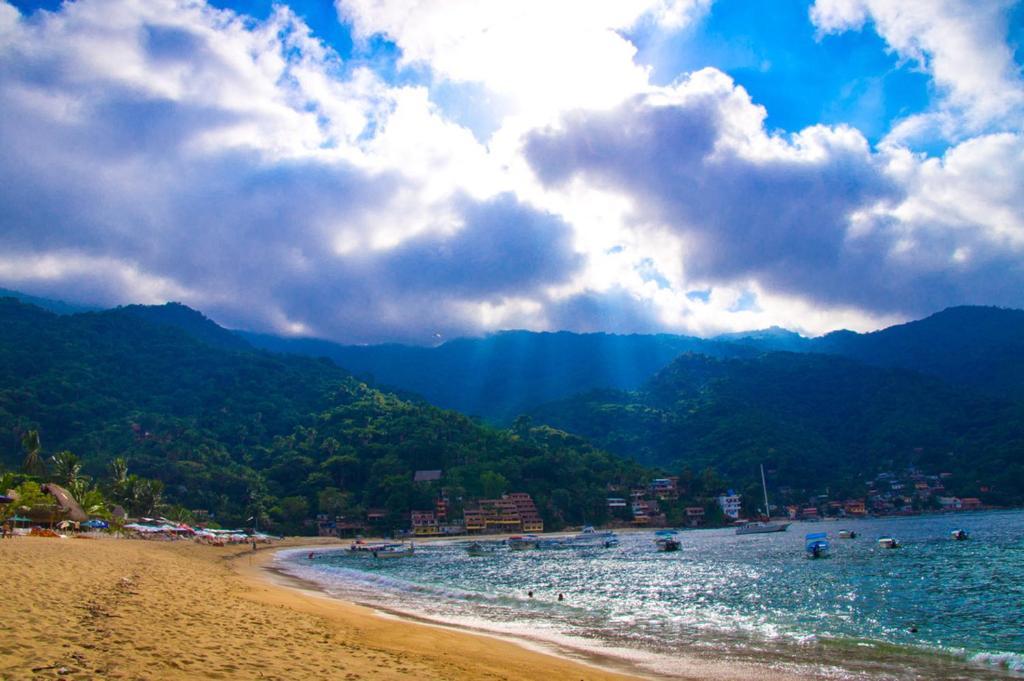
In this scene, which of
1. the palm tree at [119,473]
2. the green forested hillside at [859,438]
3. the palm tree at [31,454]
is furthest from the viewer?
the green forested hillside at [859,438]

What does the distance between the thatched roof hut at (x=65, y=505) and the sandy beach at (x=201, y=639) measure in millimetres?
41309

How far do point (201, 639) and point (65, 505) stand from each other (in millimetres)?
60881

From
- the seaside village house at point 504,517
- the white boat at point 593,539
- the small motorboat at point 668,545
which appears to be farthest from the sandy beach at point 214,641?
the seaside village house at point 504,517

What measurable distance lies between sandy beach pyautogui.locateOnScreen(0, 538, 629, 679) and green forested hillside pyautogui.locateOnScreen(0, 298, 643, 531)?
97.6 meters

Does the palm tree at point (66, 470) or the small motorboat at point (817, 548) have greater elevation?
the palm tree at point (66, 470)

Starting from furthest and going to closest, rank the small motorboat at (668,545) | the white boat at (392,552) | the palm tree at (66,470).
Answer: the palm tree at (66,470) → the white boat at (392,552) → the small motorboat at (668,545)

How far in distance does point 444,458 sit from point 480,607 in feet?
376

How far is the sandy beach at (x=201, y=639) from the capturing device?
10.0m

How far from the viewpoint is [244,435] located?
485 feet

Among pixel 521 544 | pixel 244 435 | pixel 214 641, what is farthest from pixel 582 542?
pixel 214 641

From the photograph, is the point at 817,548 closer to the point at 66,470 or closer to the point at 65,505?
the point at 65,505

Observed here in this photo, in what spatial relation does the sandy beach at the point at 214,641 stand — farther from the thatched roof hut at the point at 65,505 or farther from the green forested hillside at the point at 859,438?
the green forested hillside at the point at 859,438

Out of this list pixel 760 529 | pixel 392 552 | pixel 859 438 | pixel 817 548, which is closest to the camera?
pixel 817 548

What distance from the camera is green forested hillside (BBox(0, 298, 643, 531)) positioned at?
119 metres
